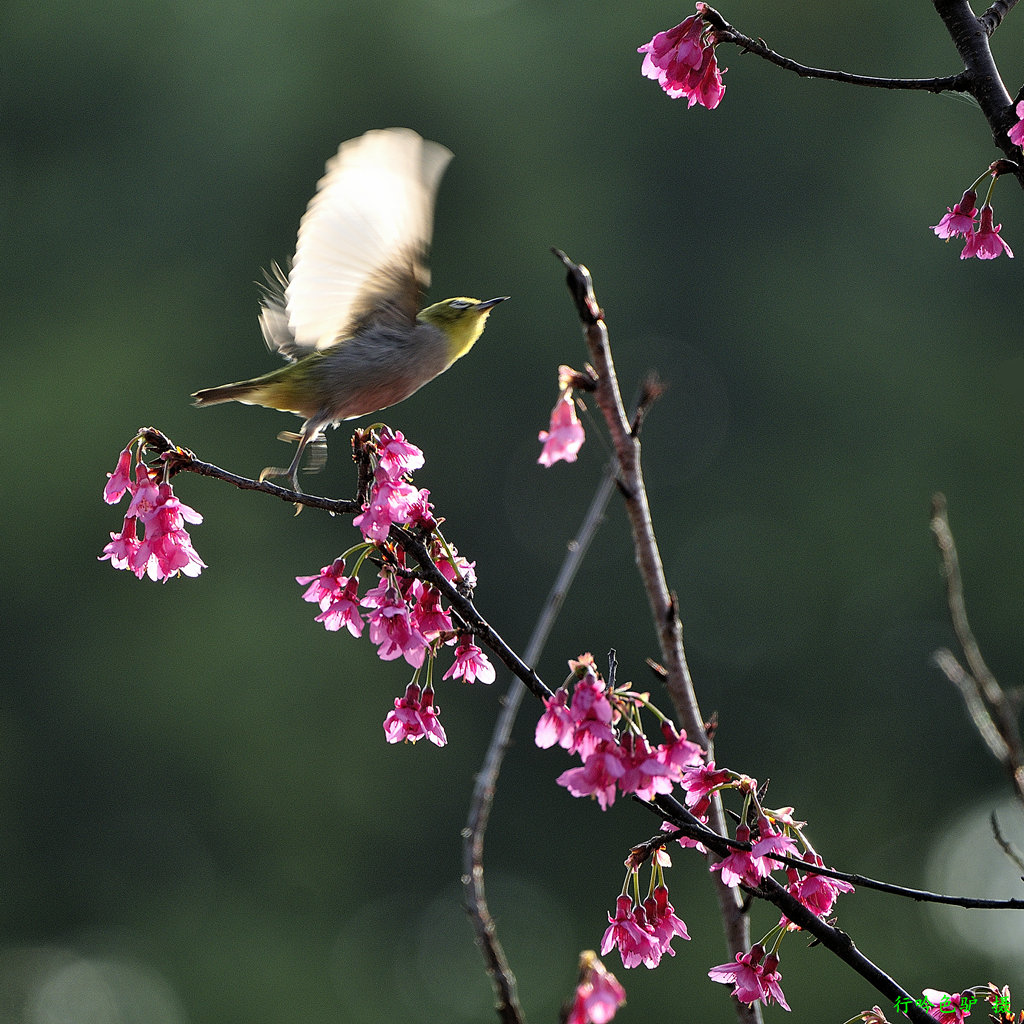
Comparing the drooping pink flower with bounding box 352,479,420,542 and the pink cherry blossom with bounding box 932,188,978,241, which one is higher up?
the pink cherry blossom with bounding box 932,188,978,241

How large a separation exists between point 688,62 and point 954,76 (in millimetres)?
582

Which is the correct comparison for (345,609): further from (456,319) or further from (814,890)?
(456,319)

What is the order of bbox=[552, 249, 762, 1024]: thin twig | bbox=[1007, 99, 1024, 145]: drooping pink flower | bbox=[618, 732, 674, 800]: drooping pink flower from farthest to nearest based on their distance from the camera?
bbox=[1007, 99, 1024, 145]: drooping pink flower → bbox=[618, 732, 674, 800]: drooping pink flower → bbox=[552, 249, 762, 1024]: thin twig

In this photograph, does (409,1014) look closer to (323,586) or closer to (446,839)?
(446,839)

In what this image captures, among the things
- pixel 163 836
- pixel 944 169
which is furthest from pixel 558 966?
pixel 944 169

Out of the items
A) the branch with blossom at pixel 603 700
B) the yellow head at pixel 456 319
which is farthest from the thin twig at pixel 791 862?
the yellow head at pixel 456 319

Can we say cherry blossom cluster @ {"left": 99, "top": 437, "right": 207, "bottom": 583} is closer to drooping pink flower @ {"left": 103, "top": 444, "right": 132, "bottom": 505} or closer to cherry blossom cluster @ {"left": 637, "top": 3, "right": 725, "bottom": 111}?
drooping pink flower @ {"left": 103, "top": 444, "right": 132, "bottom": 505}

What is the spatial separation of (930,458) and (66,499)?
35.9 feet

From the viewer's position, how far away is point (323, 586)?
213cm

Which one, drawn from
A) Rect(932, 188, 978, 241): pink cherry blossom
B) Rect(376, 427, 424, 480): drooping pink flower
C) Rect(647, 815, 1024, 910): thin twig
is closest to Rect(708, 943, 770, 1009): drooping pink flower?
Rect(647, 815, 1024, 910): thin twig

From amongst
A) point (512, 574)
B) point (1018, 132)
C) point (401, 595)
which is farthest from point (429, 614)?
point (512, 574)

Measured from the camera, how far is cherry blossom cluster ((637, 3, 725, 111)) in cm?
228

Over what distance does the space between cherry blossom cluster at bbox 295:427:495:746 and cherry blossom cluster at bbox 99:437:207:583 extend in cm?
23

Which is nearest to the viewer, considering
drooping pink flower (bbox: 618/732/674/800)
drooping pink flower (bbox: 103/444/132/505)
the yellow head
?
drooping pink flower (bbox: 618/732/674/800)
